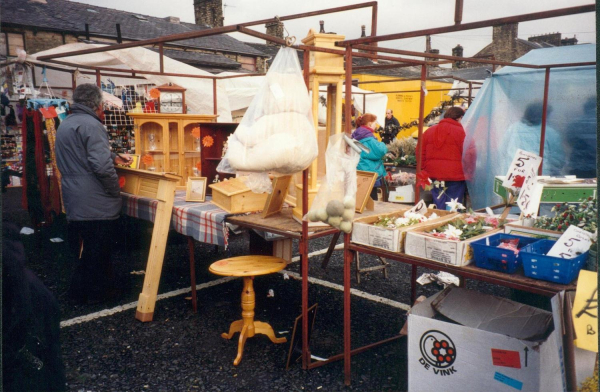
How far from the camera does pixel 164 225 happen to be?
3875 millimetres

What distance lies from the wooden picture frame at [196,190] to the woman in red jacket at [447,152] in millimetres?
3169

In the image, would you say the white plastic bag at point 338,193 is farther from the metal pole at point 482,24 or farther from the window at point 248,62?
the window at point 248,62

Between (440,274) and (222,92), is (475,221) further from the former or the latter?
(222,92)

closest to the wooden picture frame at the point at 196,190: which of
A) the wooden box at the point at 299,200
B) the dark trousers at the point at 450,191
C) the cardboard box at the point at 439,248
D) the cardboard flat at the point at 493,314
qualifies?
the wooden box at the point at 299,200

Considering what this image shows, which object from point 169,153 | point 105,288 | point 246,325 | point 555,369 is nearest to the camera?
point 555,369

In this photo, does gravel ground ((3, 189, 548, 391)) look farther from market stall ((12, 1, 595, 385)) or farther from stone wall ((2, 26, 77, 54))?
stone wall ((2, 26, 77, 54))

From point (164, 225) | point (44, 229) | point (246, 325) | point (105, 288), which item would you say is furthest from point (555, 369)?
point (44, 229)

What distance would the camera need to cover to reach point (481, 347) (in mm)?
2314

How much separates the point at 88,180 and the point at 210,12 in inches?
844

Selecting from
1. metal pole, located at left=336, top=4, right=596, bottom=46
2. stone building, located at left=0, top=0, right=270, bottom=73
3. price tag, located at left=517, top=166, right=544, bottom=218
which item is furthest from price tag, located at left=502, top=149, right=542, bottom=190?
stone building, located at left=0, top=0, right=270, bottom=73

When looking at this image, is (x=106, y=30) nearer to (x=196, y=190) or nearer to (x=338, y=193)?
(x=196, y=190)

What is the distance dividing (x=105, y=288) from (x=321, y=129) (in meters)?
2.52

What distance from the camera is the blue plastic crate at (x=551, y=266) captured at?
6.61 feet

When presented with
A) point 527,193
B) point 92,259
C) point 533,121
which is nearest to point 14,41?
point 92,259
